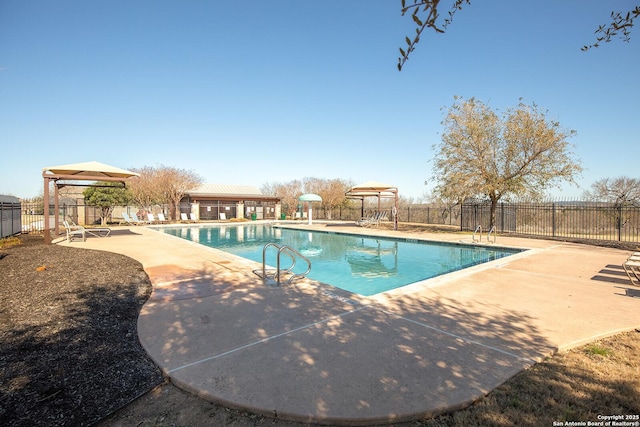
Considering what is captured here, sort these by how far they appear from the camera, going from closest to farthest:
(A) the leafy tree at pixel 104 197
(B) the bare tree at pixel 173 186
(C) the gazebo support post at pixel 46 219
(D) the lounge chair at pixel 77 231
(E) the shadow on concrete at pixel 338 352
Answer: (E) the shadow on concrete at pixel 338 352 < (C) the gazebo support post at pixel 46 219 < (D) the lounge chair at pixel 77 231 < (A) the leafy tree at pixel 104 197 < (B) the bare tree at pixel 173 186

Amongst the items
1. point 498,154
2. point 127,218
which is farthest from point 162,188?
point 498,154

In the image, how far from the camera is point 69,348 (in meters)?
3.15

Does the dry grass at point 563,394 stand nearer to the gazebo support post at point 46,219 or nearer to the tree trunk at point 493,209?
the gazebo support post at point 46,219

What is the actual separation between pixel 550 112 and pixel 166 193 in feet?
93.5

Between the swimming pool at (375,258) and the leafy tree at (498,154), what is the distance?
4797mm

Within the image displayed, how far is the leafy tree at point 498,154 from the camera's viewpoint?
1493 centimetres

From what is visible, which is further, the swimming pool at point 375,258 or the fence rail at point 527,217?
the fence rail at point 527,217

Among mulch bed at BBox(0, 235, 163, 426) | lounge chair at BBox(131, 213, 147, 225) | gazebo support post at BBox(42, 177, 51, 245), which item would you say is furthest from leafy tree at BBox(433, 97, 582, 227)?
lounge chair at BBox(131, 213, 147, 225)

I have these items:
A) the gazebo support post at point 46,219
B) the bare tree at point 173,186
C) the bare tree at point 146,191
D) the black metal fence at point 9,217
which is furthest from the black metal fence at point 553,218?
the bare tree at point 146,191

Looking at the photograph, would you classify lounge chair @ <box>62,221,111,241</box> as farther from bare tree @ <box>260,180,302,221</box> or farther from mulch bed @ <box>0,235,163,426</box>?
bare tree @ <box>260,180,302,221</box>

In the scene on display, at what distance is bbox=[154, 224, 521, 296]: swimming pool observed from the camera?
8.28 m

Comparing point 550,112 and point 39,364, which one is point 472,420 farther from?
point 550,112

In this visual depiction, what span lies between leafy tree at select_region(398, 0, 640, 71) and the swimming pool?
19.4 feet

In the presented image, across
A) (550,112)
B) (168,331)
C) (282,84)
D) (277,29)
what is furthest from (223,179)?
(168,331)
